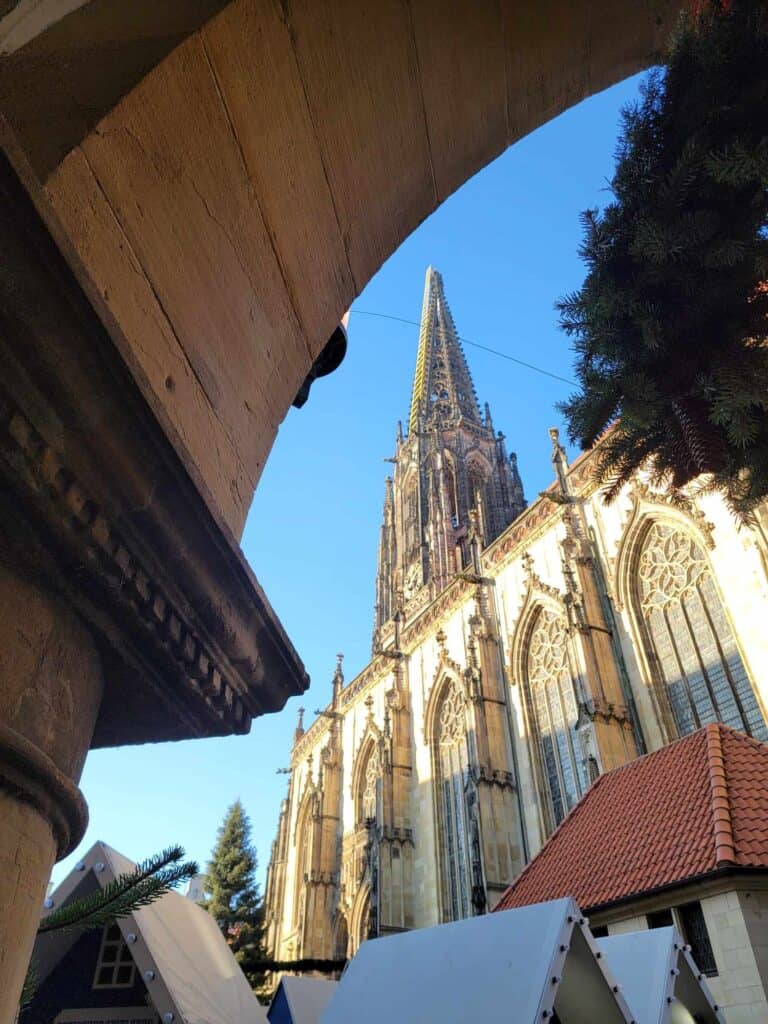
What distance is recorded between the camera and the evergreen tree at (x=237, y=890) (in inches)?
1116

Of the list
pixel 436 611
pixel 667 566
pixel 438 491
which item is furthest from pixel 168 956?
pixel 438 491

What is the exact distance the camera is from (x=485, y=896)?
16.5 m

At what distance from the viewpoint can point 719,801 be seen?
974 cm

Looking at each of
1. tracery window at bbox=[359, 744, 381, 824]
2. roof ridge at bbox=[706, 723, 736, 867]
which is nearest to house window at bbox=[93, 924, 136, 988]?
roof ridge at bbox=[706, 723, 736, 867]

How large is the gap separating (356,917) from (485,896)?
9.31 meters

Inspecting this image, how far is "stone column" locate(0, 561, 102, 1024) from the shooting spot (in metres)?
1.22

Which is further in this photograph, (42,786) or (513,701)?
(513,701)

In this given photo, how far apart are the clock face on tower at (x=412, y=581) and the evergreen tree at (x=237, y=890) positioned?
13681mm

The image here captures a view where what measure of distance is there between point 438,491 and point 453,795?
20522 millimetres

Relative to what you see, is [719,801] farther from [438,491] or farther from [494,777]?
[438,491]

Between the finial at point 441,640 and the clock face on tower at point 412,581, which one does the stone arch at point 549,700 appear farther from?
the clock face on tower at point 412,581

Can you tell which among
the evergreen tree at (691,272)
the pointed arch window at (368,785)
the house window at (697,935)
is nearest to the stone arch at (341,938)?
the pointed arch window at (368,785)

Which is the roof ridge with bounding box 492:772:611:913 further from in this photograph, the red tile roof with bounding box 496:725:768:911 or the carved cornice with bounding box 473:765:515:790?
the carved cornice with bounding box 473:765:515:790

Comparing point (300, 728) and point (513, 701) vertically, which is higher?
point (300, 728)
